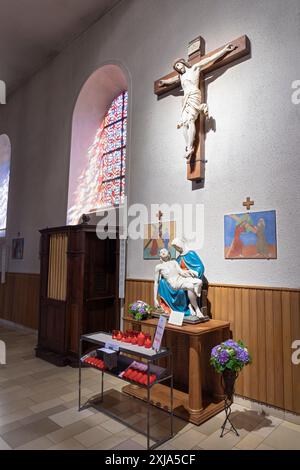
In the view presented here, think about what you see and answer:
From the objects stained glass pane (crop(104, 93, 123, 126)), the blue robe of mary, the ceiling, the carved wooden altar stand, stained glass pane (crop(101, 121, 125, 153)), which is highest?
the ceiling

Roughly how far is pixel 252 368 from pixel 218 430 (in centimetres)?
70

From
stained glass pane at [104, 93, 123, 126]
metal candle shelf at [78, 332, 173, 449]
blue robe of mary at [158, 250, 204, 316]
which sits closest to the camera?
metal candle shelf at [78, 332, 173, 449]

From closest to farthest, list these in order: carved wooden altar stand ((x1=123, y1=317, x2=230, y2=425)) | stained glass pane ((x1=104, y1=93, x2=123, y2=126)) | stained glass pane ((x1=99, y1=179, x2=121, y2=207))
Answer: carved wooden altar stand ((x1=123, y1=317, x2=230, y2=425)) < stained glass pane ((x1=99, y1=179, x2=121, y2=207)) < stained glass pane ((x1=104, y1=93, x2=123, y2=126))

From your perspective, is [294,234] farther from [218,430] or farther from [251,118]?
[218,430]

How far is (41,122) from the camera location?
668 centimetres

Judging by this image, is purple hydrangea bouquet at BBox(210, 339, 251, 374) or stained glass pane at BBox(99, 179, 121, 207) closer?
purple hydrangea bouquet at BBox(210, 339, 251, 374)

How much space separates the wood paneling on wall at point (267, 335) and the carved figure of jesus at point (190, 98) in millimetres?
1683

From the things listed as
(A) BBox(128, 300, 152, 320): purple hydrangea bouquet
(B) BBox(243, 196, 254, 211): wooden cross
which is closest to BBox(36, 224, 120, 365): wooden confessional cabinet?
(A) BBox(128, 300, 152, 320): purple hydrangea bouquet

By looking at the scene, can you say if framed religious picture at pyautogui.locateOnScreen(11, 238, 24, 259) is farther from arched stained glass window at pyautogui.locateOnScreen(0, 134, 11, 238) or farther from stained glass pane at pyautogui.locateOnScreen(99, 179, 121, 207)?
stained glass pane at pyautogui.locateOnScreen(99, 179, 121, 207)

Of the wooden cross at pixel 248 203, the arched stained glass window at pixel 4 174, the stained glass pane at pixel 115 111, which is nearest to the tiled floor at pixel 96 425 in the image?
the wooden cross at pixel 248 203

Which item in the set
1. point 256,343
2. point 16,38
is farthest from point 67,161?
point 256,343

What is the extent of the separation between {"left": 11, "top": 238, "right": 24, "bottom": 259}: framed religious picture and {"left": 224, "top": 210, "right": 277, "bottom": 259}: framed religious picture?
4945 millimetres

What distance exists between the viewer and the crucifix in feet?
→ 11.5

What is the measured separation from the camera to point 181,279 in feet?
10.4
